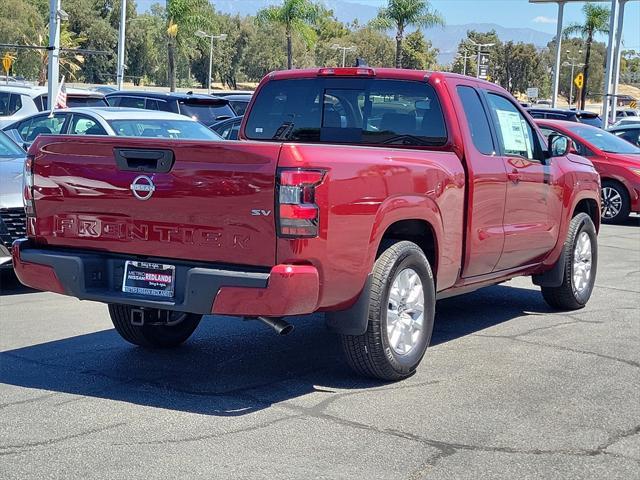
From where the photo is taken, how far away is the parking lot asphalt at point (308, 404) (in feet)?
15.8

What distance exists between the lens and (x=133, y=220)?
5.80 metres

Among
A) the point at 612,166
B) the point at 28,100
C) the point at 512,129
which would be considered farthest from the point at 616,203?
the point at 28,100

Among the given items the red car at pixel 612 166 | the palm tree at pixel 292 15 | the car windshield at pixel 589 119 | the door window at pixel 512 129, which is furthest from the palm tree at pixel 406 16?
the door window at pixel 512 129

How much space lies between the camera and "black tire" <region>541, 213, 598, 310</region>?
8781 millimetres

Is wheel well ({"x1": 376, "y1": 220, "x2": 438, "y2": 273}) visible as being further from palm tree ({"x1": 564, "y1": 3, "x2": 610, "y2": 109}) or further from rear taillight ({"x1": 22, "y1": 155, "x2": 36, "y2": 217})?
palm tree ({"x1": 564, "y1": 3, "x2": 610, "y2": 109})

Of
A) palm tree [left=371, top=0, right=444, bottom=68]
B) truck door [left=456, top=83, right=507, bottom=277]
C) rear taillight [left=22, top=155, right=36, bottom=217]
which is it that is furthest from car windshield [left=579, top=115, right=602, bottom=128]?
palm tree [left=371, top=0, right=444, bottom=68]

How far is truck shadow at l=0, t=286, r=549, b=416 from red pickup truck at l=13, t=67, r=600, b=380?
29cm

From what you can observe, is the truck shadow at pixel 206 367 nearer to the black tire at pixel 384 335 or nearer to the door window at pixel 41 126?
the black tire at pixel 384 335

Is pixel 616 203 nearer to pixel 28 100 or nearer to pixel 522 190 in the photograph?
pixel 522 190

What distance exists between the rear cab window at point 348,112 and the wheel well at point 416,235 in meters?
0.74

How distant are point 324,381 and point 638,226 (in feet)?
41.6

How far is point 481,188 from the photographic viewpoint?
712cm

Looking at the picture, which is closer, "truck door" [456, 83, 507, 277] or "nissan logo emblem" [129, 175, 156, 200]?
"nissan logo emblem" [129, 175, 156, 200]

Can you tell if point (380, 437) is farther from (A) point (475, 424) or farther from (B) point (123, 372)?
(B) point (123, 372)
